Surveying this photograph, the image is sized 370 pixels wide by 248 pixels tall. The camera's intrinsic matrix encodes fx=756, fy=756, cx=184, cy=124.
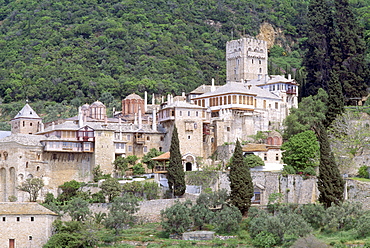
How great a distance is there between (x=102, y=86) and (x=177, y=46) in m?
19.7

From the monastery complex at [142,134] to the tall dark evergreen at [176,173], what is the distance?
587cm

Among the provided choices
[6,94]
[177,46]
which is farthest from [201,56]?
[6,94]

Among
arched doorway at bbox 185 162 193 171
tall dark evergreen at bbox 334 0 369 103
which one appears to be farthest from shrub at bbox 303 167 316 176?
tall dark evergreen at bbox 334 0 369 103

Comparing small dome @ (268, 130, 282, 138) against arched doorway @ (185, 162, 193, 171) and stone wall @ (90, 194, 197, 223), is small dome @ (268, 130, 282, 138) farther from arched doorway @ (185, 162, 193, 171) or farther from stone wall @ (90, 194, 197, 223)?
stone wall @ (90, 194, 197, 223)

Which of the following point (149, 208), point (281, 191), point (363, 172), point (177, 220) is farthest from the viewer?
point (149, 208)

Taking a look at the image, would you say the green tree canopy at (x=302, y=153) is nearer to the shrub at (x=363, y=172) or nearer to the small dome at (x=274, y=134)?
the shrub at (x=363, y=172)

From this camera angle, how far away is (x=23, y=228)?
195 feet

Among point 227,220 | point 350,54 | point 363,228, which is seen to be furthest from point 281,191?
point 350,54

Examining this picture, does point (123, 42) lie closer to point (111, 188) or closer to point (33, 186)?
point (33, 186)

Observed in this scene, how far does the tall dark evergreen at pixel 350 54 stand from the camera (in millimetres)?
82625

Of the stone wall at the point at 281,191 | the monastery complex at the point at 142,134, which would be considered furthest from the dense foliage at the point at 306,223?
the monastery complex at the point at 142,134

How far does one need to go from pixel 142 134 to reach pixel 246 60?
24.3 meters

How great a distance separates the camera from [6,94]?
114438 mm

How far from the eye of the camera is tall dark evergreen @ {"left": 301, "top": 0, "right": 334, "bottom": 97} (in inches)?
3356
